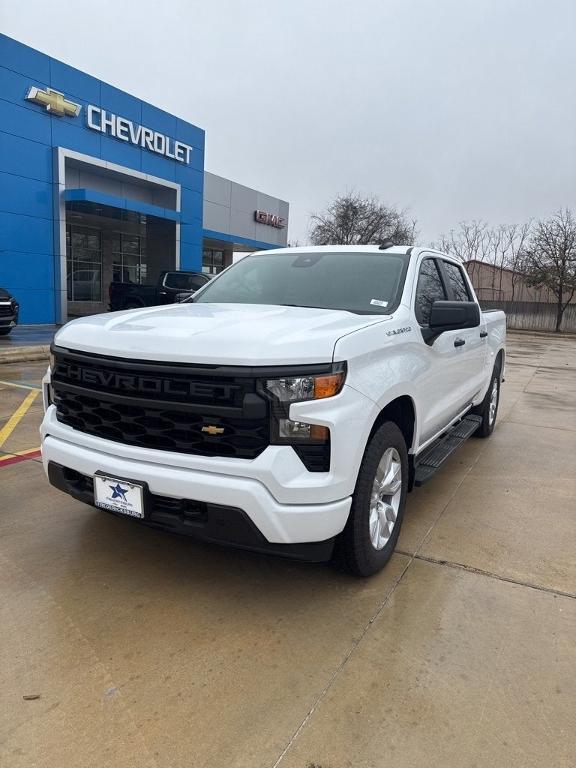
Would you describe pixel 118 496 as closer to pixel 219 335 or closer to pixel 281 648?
pixel 219 335

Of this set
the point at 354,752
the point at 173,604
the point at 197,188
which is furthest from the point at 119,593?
the point at 197,188

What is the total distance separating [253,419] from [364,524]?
32.7 inches

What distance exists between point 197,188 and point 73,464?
2244 centimetres

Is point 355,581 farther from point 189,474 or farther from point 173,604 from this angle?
point 189,474

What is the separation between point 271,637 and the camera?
2555 millimetres

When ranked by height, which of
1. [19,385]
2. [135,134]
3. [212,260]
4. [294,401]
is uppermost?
[135,134]

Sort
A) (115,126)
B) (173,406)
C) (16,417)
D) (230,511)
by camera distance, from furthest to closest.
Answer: (115,126) < (16,417) < (173,406) < (230,511)

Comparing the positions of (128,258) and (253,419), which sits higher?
(128,258)

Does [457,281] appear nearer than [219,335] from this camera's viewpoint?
No

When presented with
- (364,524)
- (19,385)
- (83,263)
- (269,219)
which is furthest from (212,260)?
(364,524)

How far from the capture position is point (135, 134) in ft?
65.4

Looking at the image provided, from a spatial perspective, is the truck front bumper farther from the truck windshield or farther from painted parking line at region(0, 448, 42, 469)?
painted parking line at region(0, 448, 42, 469)

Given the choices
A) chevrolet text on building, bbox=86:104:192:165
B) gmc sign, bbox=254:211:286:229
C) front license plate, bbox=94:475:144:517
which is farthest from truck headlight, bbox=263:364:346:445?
gmc sign, bbox=254:211:286:229

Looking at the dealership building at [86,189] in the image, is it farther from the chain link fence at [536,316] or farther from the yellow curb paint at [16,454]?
the chain link fence at [536,316]
